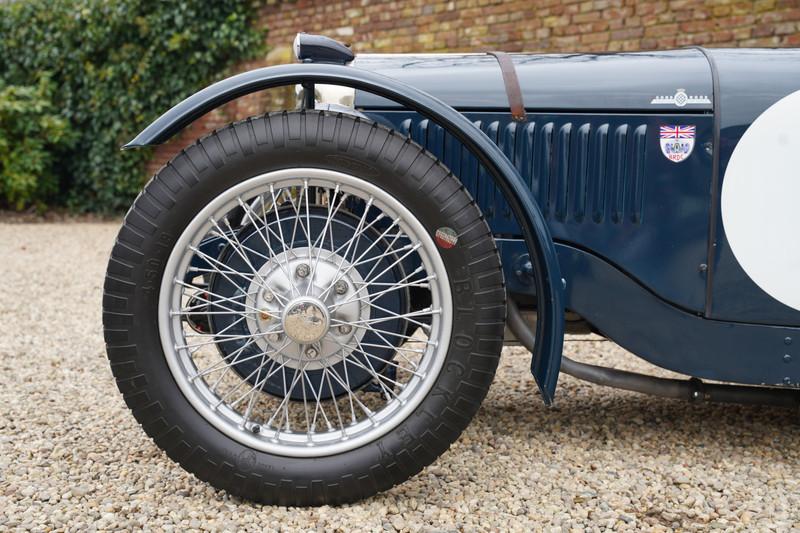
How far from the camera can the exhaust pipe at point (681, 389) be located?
7.97 ft

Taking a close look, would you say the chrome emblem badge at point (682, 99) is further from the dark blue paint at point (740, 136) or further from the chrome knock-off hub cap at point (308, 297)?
the chrome knock-off hub cap at point (308, 297)

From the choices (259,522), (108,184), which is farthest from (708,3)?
(108,184)

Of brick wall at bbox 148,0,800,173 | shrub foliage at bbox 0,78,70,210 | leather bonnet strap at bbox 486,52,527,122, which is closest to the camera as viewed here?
leather bonnet strap at bbox 486,52,527,122

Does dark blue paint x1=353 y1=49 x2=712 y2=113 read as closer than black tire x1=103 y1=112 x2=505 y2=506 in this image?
No

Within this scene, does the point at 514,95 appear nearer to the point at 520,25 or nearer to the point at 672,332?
the point at 672,332

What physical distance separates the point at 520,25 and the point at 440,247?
A: 542 cm

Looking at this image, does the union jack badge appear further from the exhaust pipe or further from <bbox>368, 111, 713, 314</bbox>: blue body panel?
the exhaust pipe

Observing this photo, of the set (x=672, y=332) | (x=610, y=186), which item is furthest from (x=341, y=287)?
(x=672, y=332)

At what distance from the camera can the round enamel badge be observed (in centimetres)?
191

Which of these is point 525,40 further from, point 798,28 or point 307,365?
point 307,365

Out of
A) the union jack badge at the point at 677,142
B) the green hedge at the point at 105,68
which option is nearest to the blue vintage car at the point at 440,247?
the union jack badge at the point at 677,142

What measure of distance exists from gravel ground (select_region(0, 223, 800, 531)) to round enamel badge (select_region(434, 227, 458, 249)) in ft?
2.29

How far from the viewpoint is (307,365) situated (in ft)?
6.92

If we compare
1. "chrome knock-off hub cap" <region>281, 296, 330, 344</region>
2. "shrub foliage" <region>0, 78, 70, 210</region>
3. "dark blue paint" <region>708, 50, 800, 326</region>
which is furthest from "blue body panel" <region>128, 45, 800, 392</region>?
"shrub foliage" <region>0, 78, 70, 210</region>
